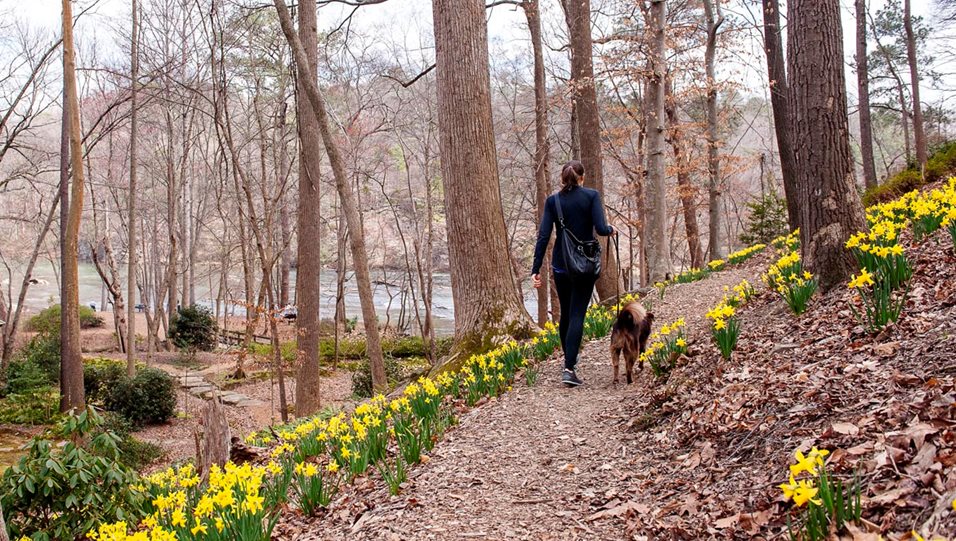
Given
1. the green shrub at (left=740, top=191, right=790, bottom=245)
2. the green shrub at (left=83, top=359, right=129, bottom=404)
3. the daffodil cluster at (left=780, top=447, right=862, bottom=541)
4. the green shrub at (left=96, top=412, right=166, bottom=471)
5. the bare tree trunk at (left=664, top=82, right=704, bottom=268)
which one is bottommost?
the green shrub at (left=96, top=412, right=166, bottom=471)

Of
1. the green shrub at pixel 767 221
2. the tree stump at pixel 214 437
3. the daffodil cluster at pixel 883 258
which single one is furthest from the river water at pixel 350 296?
the daffodil cluster at pixel 883 258

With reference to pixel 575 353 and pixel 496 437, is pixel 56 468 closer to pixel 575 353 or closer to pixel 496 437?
pixel 496 437

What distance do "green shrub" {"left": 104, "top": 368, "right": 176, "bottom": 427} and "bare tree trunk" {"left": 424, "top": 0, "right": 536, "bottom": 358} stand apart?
980 centimetres

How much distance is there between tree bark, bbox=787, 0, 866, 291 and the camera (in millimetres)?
4641

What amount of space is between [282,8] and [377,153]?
668 inches

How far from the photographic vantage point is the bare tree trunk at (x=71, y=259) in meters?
10.1

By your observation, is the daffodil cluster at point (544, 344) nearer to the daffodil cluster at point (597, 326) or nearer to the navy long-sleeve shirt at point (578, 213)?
the daffodil cluster at point (597, 326)

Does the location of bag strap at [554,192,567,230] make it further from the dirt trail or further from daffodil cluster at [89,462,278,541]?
daffodil cluster at [89,462,278,541]

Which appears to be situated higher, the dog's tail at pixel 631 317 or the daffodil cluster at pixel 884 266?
the daffodil cluster at pixel 884 266

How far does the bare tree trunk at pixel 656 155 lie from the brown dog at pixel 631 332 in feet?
27.4

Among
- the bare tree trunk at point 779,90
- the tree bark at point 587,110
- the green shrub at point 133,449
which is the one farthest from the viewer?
the tree bark at point 587,110

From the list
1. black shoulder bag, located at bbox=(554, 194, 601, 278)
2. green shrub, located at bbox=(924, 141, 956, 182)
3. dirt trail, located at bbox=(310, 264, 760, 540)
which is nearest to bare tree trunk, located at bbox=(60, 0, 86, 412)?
dirt trail, located at bbox=(310, 264, 760, 540)

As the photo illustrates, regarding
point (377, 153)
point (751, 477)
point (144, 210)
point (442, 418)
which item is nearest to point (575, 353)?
point (442, 418)

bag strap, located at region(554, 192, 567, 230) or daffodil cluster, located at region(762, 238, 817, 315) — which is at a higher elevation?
bag strap, located at region(554, 192, 567, 230)
